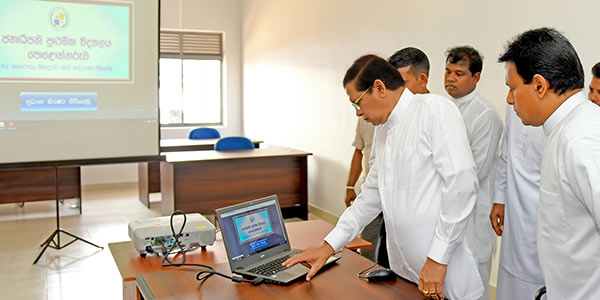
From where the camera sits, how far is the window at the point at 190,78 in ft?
28.2

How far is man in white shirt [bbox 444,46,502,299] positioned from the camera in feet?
9.12

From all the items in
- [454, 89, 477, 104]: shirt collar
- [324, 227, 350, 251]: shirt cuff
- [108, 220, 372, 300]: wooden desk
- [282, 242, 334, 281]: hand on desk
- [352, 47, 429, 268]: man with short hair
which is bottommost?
[108, 220, 372, 300]: wooden desk

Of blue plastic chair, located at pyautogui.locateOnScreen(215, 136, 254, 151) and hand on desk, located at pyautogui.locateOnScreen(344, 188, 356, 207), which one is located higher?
blue plastic chair, located at pyautogui.locateOnScreen(215, 136, 254, 151)

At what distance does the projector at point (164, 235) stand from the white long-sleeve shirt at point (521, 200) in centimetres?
135

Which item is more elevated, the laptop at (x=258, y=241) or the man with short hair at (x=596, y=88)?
the man with short hair at (x=596, y=88)

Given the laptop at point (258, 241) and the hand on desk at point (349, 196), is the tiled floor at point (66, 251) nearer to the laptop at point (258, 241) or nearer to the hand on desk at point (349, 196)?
the hand on desk at point (349, 196)

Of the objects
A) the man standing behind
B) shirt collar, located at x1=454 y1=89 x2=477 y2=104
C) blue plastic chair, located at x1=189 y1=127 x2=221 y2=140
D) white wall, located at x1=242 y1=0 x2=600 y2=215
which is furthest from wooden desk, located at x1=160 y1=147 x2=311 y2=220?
shirt collar, located at x1=454 y1=89 x2=477 y2=104

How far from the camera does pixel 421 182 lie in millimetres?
1988

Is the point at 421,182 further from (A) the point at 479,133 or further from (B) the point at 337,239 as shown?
(A) the point at 479,133

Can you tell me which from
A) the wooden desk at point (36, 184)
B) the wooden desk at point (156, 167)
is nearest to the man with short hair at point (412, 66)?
the wooden desk at point (156, 167)

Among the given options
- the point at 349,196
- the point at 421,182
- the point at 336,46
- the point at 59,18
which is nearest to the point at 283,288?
the point at 421,182

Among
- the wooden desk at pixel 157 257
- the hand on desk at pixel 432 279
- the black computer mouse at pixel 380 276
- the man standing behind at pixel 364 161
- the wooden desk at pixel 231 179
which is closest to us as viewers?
the hand on desk at pixel 432 279

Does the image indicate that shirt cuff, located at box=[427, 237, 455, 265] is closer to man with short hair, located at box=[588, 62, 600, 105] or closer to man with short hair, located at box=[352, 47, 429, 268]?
man with short hair, located at box=[588, 62, 600, 105]

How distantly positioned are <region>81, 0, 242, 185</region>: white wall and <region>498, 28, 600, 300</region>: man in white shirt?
7428mm
